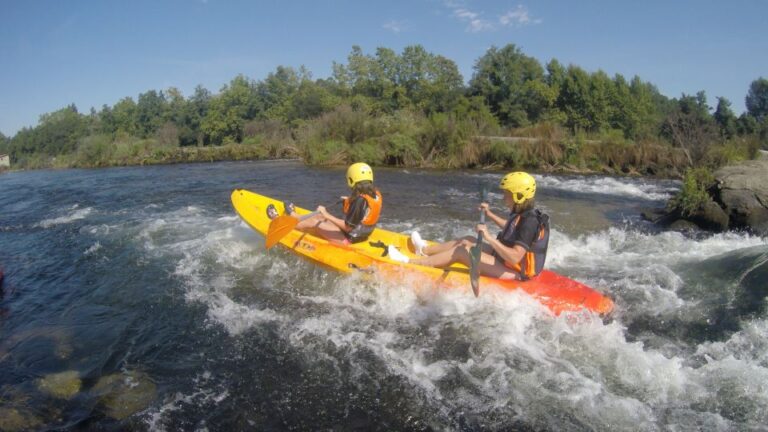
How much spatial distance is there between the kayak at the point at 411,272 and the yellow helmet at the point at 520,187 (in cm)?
108

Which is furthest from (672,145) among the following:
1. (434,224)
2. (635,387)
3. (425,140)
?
(635,387)

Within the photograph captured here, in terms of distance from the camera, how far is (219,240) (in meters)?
8.78

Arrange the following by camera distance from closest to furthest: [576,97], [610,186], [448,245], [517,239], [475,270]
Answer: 1. [517,239]
2. [475,270]
3. [448,245]
4. [610,186]
5. [576,97]

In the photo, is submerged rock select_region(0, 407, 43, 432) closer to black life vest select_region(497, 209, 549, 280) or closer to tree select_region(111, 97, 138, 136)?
black life vest select_region(497, 209, 549, 280)

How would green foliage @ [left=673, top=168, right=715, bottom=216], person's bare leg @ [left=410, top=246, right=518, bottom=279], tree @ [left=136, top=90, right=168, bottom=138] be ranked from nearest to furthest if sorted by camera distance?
person's bare leg @ [left=410, top=246, right=518, bottom=279], green foliage @ [left=673, top=168, right=715, bottom=216], tree @ [left=136, top=90, right=168, bottom=138]

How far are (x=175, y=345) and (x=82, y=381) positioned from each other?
872 mm

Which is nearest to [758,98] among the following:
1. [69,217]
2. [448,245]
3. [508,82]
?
[508,82]

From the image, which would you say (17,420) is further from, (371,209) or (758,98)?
(758,98)

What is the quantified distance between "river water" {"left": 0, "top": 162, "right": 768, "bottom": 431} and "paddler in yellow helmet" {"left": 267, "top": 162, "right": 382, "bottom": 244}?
0.64m

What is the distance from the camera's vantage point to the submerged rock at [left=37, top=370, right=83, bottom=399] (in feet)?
13.5

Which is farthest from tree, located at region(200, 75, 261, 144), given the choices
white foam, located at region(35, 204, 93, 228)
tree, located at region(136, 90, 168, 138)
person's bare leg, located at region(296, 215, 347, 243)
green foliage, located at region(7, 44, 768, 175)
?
person's bare leg, located at region(296, 215, 347, 243)

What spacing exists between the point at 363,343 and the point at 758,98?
6020cm

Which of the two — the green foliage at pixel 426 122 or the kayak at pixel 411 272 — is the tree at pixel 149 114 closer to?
the green foliage at pixel 426 122

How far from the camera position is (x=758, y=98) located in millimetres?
48531
